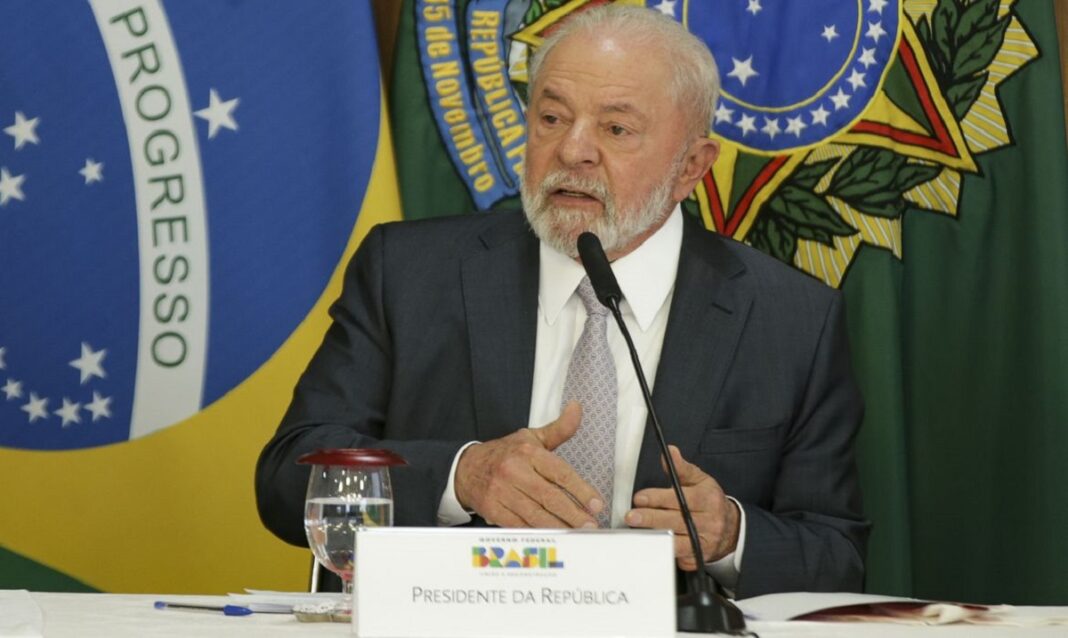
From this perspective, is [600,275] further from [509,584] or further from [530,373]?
[530,373]

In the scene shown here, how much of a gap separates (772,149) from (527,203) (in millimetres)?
880

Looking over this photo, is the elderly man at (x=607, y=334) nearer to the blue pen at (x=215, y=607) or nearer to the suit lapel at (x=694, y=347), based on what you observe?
the suit lapel at (x=694, y=347)

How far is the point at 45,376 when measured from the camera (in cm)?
326

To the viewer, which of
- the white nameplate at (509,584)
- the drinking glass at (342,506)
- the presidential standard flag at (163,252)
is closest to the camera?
the white nameplate at (509,584)

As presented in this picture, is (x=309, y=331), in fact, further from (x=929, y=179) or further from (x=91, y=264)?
(x=929, y=179)

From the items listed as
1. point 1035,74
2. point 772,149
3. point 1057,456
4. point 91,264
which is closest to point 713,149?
point 772,149

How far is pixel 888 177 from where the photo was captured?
3348mm

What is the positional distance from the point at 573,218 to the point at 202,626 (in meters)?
1.33

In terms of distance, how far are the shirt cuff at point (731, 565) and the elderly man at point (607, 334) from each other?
0.16 meters

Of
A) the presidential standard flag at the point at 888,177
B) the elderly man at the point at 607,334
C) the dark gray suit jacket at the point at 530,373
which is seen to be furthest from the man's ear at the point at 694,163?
the presidential standard flag at the point at 888,177

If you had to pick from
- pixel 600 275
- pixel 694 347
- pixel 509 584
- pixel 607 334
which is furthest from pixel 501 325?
pixel 509 584

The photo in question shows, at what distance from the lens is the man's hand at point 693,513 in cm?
209

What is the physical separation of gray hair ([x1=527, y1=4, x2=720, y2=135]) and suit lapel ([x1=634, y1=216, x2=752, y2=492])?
324mm

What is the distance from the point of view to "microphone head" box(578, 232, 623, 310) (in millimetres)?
1816
